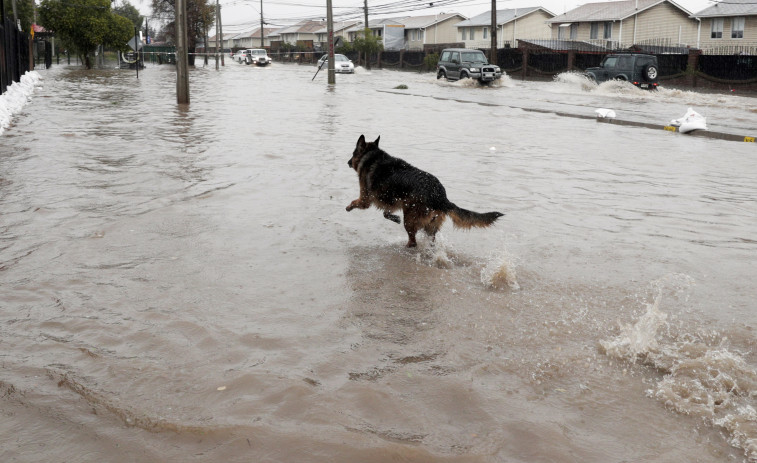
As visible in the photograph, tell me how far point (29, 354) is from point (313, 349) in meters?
1.56

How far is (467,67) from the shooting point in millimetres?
36562

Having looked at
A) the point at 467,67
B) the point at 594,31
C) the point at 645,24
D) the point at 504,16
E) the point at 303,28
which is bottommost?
the point at 467,67

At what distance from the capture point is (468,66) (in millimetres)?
36531

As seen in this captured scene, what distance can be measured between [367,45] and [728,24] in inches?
1248

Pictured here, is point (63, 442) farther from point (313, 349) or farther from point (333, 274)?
point (333, 274)

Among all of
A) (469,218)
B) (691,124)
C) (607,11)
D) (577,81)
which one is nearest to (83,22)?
(577,81)

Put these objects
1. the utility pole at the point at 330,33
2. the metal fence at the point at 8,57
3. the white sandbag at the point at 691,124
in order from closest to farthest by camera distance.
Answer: the white sandbag at the point at 691,124
the metal fence at the point at 8,57
the utility pole at the point at 330,33

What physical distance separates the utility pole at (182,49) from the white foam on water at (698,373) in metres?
17.4

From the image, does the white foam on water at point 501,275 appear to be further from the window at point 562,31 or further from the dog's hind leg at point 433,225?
the window at point 562,31

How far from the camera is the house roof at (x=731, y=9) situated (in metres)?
44.9

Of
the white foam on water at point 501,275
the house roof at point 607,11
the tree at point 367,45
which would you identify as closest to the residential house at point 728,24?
the house roof at point 607,11

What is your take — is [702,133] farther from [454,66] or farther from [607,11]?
[607,11]

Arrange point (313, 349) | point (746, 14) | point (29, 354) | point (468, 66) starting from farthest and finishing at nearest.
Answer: point (746, 14) → point (468, 66) → point (313, 349) → point (29, 354)

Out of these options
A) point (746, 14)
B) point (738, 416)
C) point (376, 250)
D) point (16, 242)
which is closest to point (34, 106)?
point (16, 242)
